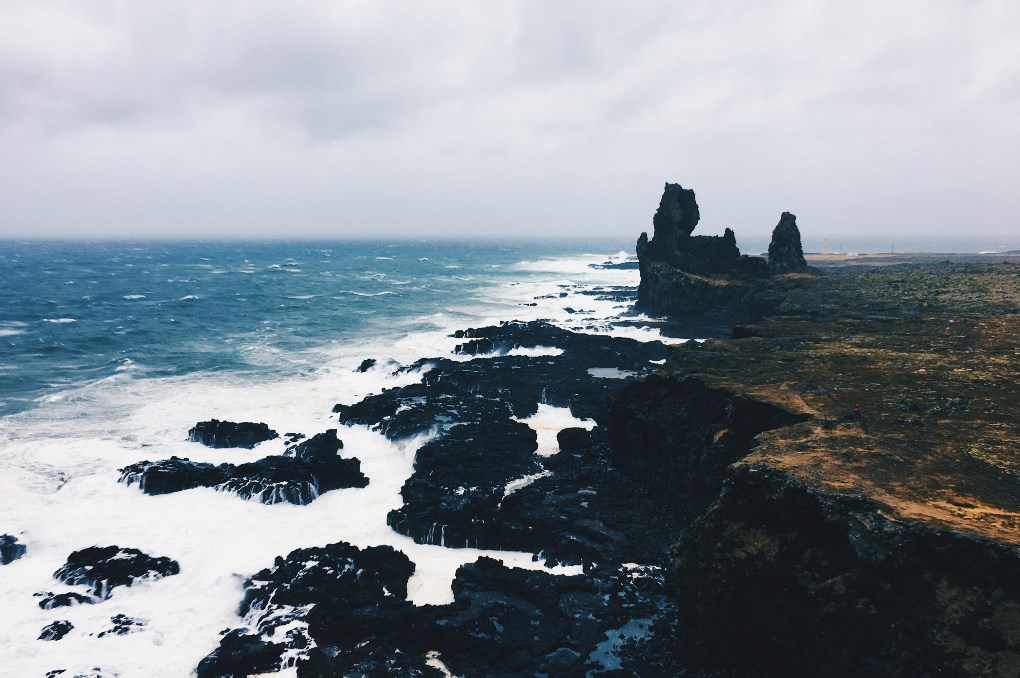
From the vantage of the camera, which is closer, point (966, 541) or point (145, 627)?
point (966, 541)

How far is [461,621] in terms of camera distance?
16.7 meters

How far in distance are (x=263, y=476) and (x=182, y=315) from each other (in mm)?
55130

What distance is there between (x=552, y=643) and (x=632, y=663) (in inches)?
87.7

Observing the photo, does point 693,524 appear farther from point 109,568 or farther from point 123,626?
point 109,568

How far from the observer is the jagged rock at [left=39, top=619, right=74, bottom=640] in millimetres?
16859

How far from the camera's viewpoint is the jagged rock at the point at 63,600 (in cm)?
1812

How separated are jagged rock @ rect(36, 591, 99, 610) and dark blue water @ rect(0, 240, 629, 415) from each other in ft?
77.9

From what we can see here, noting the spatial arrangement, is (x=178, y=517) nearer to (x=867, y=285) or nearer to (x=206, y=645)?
(x=206, y=645)

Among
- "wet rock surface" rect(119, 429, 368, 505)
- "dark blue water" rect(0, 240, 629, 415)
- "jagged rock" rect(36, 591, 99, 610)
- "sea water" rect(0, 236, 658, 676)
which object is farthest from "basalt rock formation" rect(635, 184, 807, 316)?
"jagged rock" rect(36, 591, 99, 610)

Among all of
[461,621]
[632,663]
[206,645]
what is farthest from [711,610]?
[206,645]

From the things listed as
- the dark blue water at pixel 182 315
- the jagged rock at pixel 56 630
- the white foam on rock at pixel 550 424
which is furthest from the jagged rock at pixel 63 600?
the dark blue water at pixel 182 315

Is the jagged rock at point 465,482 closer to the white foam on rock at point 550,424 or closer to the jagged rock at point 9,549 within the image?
the white foam on rock at point 550,424

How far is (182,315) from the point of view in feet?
236

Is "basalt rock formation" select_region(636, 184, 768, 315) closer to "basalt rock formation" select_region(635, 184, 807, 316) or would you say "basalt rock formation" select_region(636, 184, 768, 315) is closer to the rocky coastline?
"basalt rock formation" select_region(635, 184, 807, 316)
